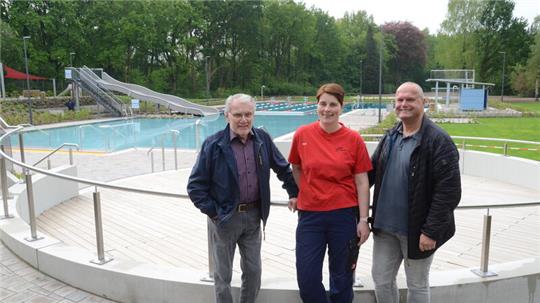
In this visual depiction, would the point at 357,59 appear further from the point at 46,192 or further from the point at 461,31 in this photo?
the point at 46,192

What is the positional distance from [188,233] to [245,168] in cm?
322

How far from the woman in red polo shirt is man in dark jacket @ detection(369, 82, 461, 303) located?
0.12 m

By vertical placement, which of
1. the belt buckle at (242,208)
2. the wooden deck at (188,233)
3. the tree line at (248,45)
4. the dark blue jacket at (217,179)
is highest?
the tree line at (248,45)

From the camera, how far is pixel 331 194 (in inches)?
94.9

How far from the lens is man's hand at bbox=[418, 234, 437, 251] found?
223 cm

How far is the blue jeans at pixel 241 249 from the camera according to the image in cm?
258

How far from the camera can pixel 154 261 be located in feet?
15.1

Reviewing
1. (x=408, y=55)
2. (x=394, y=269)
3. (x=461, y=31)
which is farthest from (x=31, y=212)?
(x=408, y=55)

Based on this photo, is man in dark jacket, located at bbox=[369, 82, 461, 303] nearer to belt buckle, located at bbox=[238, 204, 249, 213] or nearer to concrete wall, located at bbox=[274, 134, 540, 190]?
belt buckle, located at bbox=[238, 204, 249, 213]

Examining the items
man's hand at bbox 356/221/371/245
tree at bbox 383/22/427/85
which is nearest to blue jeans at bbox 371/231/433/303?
man's hand at bbox 356/221/371/245

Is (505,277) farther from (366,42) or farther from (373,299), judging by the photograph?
(366,42)

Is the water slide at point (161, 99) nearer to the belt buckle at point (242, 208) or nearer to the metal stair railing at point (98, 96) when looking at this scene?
the metal stair railing at point (98, 96)

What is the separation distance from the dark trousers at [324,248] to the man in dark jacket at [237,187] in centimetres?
30

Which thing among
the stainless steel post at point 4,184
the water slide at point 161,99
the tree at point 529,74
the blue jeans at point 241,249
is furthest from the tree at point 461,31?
the blue jeans at point 241,249
